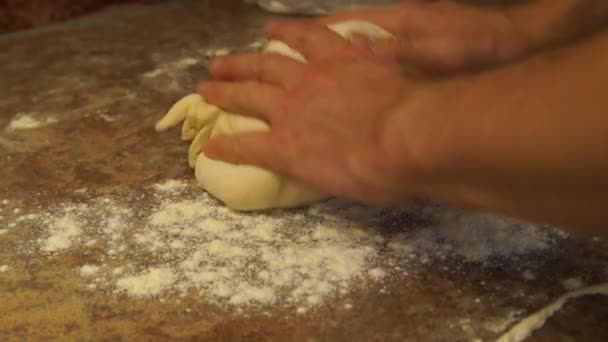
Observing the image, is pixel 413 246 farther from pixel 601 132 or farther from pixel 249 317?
pixel 601 132

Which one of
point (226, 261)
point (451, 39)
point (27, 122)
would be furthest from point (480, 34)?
point (27, 122)

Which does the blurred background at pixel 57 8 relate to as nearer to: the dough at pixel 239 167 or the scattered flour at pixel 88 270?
the dough at pixel 239 167

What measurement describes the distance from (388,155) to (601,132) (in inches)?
9.3

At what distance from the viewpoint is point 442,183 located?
2.56 ft

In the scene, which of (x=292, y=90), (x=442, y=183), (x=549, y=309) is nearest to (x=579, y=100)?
(x=442, y=183)

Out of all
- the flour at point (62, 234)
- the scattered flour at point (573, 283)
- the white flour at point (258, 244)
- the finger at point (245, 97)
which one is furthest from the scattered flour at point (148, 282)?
the scattered flour at point (573, 283)

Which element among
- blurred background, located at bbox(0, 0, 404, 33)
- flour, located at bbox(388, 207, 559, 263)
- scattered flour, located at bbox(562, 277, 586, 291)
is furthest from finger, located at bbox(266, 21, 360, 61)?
blurred background, located at bbox(0, 0, 404, 33)

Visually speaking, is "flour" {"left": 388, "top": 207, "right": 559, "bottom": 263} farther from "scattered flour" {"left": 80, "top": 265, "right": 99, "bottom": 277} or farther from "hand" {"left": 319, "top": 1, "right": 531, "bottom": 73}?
"scattered flour" {"left": 80, "top": 265, "right": 99, "bottom": 277}

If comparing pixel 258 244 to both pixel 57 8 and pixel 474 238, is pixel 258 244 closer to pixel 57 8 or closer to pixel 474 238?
pixel 474 238

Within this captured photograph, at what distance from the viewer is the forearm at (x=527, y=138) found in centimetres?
65

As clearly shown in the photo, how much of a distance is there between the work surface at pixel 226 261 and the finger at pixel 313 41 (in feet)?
0.71

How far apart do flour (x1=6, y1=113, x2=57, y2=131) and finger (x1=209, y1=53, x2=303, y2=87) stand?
0.37 metres

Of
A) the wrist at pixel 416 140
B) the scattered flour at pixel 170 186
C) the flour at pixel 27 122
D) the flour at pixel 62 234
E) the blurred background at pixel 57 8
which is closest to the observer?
the wrist at pixel 416 140

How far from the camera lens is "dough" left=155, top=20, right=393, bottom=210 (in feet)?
3.26
